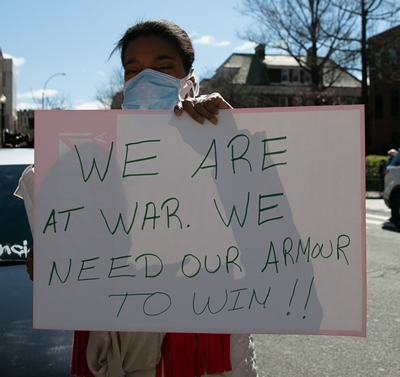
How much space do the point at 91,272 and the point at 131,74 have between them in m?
0.79

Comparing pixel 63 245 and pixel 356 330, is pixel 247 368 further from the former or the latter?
pixel 63 245

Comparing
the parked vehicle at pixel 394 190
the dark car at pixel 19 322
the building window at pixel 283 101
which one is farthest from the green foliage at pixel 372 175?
the building window at pixel 283 101

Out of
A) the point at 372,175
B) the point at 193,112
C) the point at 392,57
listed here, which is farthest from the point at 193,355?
the point at 392,57

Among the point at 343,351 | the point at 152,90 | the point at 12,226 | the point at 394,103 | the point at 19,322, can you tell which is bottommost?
the point at 343,351

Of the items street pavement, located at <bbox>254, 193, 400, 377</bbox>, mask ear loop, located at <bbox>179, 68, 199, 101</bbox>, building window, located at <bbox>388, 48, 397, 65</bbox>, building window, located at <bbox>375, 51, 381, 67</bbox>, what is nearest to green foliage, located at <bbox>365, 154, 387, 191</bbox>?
building window, located at <bbox>375, 51, 381, 67</bbox>

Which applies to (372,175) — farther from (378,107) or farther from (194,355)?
(194,355)

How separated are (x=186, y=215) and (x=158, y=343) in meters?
0.47

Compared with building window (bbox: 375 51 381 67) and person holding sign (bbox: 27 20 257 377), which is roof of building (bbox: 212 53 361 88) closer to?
building window (bbox: 375 51 381 67)

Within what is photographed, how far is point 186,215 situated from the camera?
1570 millimetres

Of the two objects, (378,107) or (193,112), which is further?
(378,107)

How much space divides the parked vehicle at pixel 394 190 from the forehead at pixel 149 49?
989cm

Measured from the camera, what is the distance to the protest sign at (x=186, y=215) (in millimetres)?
1545

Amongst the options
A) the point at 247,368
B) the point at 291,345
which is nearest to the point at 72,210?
the point at 247,368

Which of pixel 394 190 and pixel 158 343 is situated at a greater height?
pixel 394 190
